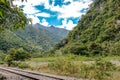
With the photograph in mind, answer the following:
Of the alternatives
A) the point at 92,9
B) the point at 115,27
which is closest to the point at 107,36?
the point at 115,27

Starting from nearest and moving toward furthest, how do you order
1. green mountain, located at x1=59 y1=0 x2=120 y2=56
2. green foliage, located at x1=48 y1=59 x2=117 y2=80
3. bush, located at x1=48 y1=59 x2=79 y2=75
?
green foliage, located at x1=48 y1=59 x2=117 y2=80 → bush, located at x1=48 y1=59 x2=79 y2=75 → green mountain, located at x1=59 y1=0 x2=120 y2=56

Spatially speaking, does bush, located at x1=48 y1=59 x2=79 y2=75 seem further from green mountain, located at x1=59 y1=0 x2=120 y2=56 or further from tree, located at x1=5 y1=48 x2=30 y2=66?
green mountain, located at x1=59 y1=0 x2=120 y2=56

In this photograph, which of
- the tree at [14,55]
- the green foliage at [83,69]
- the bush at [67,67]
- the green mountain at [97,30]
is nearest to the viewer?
the green foliage at [83,69]

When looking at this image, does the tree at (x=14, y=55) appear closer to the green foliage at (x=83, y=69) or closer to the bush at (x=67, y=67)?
the green foliage at (x=83, y=69)

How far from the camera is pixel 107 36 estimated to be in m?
126

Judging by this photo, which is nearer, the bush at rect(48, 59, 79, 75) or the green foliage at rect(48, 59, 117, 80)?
the green foliage at rect(48, 59, 117, 80)

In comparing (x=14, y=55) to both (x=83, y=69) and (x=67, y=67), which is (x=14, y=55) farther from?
(x=83, y=69)

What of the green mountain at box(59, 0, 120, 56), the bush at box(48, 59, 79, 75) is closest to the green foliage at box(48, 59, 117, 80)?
the bush at box(48, 59, 79, 75)

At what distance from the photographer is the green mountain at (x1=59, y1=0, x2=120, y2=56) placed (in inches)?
4347

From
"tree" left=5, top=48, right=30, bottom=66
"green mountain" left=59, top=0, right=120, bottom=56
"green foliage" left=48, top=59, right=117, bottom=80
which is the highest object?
"green mountain" left=59, top=0, right=120, bottom=56

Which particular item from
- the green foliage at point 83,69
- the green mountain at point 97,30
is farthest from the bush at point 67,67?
the green mountain at point 97,30

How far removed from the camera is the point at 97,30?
152 metres

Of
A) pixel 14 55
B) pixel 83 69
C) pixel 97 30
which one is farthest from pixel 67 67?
pixel 97 30

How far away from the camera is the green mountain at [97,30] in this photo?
362 ft
